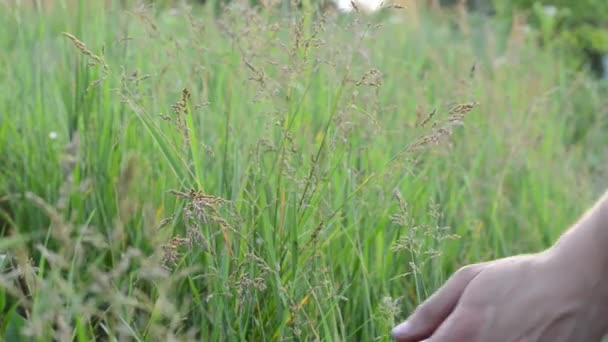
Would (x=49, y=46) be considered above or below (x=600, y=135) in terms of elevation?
above

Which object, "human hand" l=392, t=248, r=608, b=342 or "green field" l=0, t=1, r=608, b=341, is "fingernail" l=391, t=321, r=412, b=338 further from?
"green field" l=0, t=1, r=608, b=341

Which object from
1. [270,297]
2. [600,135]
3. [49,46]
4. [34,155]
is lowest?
[600,135]

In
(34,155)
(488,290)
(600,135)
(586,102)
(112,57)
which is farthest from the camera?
(586,102)

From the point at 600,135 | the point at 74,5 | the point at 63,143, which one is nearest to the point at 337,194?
the point at 63,143

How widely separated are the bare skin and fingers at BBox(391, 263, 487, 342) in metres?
0.04

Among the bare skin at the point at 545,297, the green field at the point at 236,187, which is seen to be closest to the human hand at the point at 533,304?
→ the bare skin at the point at 545,297

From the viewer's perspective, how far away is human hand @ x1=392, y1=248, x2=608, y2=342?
120 cm

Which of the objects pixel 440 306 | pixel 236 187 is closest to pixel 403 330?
pixel 440 306

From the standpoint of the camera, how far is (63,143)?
7.70 feet

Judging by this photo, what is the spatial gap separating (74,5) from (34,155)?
91cm

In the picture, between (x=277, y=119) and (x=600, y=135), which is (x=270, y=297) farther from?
(x=600, y=135)

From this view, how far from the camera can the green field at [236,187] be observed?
1.61 metres

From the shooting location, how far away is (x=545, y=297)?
3.94 feet

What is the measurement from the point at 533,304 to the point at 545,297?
0.7 inches
